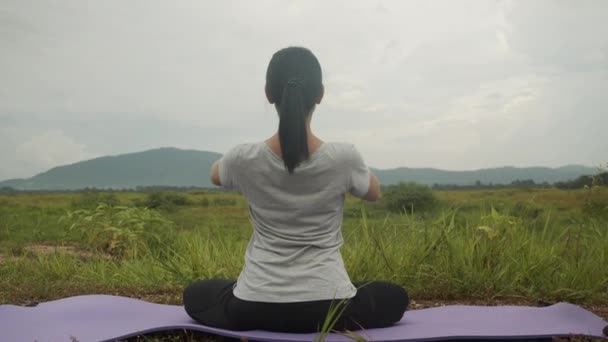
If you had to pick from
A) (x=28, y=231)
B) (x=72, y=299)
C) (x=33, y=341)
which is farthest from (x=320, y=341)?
(x=28, y=231)

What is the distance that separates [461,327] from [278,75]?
1643 millimetres

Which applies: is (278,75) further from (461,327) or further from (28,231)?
(28,231)

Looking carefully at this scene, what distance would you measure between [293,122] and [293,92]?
123 mm

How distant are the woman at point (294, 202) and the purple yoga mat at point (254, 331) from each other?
0.17 m

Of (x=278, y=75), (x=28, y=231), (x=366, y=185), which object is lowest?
(x=28, y=231)

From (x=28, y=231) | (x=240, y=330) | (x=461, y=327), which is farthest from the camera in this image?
(x=28, y=231)

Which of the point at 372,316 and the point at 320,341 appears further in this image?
the point at 372,316

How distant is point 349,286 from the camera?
8.97 feet

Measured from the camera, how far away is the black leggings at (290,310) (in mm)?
2693

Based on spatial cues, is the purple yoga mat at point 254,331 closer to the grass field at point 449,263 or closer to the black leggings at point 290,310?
the black leggings at point 290,310

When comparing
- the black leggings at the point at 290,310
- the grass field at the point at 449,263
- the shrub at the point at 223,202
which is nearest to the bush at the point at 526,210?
the grass field at the point at 449,263

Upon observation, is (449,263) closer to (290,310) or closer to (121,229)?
(290,310)

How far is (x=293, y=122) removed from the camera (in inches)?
96.8

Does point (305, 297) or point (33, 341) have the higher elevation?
point (305, 297)
